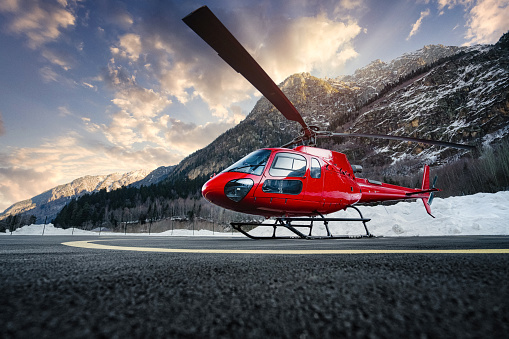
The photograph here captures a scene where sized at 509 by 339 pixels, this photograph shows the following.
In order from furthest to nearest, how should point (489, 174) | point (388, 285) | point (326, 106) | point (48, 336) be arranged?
1. point (326, 106)
2. point (489, 174)
3. point (388, 285)
4. point (48, 336)

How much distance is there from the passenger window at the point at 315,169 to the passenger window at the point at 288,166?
8.1 inches

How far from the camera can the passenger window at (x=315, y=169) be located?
4.64 m

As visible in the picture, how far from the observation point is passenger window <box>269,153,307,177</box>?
4.36 meters

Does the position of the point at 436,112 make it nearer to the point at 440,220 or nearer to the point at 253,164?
the point at 440,220

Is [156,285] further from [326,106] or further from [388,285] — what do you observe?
[326,106]

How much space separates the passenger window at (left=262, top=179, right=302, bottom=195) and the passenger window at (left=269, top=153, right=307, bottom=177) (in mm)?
132

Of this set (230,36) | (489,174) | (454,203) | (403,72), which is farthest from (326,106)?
(230,36)

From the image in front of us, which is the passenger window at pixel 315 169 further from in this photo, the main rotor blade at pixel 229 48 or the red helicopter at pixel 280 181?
the main rotor blade at pixel 229 48

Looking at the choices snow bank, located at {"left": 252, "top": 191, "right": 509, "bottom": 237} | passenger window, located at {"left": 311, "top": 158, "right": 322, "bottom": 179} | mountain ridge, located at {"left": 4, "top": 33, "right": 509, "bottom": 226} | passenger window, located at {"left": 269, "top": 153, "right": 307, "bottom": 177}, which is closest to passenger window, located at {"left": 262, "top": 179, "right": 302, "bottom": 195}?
passenger window, located at {"left": 269, "top": 153, "right": 307, "bottom": 177}

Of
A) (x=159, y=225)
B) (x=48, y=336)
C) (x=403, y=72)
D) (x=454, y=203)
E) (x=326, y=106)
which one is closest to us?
(x=48, y=336)

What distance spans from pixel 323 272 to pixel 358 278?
12 cm

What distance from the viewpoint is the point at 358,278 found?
2.01 feet

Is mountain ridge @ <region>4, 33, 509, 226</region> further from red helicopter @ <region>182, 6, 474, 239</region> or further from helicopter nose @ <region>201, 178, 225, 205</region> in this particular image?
helicopter nose @ <region>201, 178, 225, 205</region>

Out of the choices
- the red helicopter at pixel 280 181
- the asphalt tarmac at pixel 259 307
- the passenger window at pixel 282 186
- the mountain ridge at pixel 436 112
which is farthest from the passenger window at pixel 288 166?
the mountain ridge at pixel 436 112
